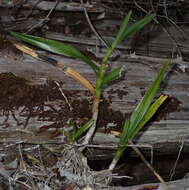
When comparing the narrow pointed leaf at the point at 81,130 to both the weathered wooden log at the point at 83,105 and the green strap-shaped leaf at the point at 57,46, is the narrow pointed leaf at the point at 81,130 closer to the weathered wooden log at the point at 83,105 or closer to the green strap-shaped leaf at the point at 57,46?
the weathered wooden log at the point at 83,105

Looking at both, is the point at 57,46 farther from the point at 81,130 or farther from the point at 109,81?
the point at 81,130

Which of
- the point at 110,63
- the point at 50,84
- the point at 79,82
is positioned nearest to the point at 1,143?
the point at 50,84

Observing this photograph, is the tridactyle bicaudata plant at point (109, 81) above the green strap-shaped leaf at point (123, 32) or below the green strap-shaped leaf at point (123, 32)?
below

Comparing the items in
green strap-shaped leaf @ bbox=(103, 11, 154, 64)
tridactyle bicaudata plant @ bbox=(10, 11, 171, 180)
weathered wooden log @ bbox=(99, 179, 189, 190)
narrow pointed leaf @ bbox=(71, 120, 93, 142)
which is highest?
green strap-shaped leaf @ bbox=(103, 11, 154, 64)

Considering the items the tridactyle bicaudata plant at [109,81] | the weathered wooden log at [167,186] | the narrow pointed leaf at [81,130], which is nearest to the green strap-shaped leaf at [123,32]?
the tridactyle bicaudata plant at [109,81]

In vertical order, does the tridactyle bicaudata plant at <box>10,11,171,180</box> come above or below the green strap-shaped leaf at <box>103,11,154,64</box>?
below

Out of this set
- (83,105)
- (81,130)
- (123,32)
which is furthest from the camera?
(83,105)

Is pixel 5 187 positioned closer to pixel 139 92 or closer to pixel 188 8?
pixel 139 92

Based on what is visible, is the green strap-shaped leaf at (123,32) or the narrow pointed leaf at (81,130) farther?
the narrow pointed leaf at (81,130)

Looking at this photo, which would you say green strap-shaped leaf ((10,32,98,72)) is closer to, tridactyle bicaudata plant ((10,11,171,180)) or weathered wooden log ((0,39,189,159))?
tridactyle bicaudata plant ((10,11,171,180))

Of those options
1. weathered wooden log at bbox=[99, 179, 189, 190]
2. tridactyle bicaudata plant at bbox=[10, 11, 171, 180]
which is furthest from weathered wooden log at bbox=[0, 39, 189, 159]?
weathered wooden log at bbox=[99, 179, 189, 190]

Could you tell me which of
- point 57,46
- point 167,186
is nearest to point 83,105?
point 57,46

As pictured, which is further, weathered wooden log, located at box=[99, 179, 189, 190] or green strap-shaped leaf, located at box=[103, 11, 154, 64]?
weathered wooden log, located at box=[99, 179, 189, 190]
